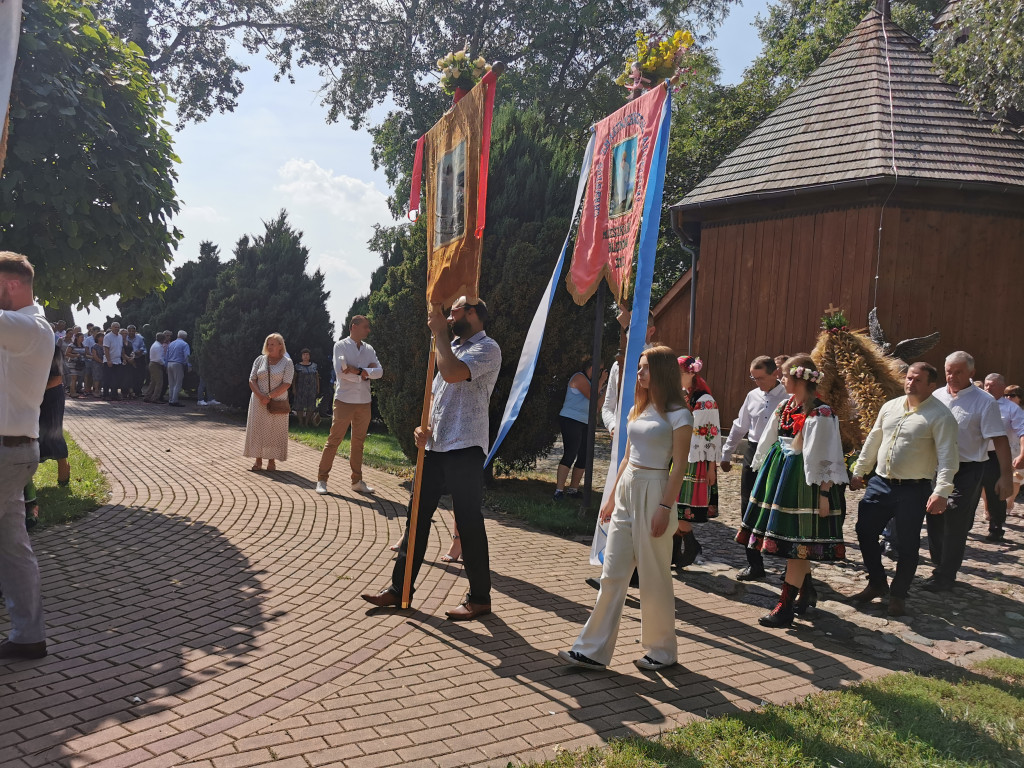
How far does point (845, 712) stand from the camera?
4.01 meters

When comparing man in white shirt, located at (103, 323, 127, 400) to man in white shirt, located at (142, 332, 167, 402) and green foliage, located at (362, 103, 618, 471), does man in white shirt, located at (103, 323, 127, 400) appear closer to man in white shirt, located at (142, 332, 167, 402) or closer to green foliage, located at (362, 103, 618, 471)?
man in white shirt, located at (142, 332, 167, 402)

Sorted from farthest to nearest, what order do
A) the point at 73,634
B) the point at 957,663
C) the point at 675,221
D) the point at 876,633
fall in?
the point at 675,221, the point at 876,633, the point at 957,663, the point at 73,634

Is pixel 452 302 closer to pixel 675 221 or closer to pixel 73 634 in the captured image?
pixel 73 634

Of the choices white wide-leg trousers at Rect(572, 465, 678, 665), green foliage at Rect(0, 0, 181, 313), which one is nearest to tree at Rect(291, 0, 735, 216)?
green foliage at Rect(0, 0, 181, 313)

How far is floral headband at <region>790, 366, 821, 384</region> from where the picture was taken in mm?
5535

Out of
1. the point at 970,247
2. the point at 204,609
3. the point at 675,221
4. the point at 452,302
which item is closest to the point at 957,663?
the point at 452,302

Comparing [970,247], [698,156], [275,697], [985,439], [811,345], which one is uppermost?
[698,156]

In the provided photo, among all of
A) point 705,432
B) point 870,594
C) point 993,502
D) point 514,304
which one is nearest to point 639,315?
point 705,432

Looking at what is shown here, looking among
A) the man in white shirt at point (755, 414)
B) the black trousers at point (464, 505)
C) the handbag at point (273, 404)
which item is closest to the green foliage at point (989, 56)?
the man in white shirt at point (755, 414)

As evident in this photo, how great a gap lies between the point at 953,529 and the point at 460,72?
5.47m

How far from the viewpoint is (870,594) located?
20.2 ft

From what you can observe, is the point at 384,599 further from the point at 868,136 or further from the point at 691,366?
the point at 868,136

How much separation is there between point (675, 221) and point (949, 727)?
12274 mm

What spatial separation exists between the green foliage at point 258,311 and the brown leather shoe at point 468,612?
45.0 ft
